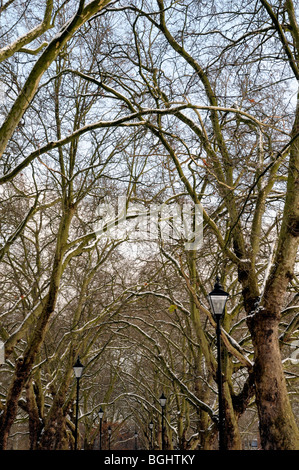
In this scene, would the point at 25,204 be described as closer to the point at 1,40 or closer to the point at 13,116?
the point at 1,40

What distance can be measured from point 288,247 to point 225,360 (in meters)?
4.51

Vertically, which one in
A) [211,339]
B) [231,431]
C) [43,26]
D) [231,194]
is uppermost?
[43,26]

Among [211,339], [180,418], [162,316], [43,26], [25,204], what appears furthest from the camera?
[162,316]

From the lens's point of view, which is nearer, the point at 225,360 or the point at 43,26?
the point at 43,26

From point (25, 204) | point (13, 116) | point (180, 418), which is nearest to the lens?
point (13, 116)

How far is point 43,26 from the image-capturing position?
6.23 metres

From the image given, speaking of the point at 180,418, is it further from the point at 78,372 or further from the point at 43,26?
the point at 43,26

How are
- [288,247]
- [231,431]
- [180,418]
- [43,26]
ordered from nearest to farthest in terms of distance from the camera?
1. [43,26]
2. [288,247]
3. [231,431]
4. [180,418]

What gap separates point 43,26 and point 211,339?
8256 mm

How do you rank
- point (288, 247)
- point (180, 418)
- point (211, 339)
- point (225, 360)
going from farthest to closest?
point (180, 418), point (211, 339), point (225, 360), point (288, 247)

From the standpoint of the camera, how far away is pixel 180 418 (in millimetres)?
16719
